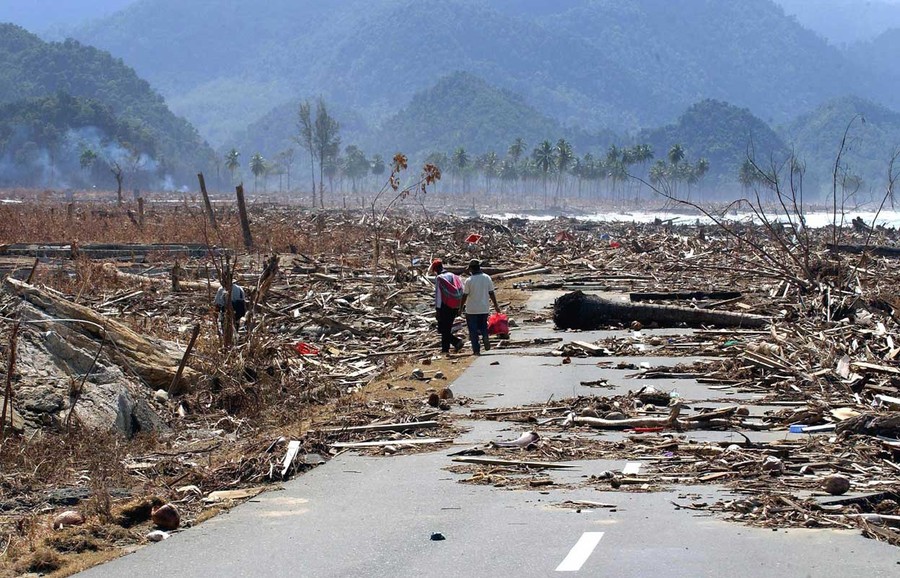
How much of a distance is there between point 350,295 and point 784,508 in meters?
18.8

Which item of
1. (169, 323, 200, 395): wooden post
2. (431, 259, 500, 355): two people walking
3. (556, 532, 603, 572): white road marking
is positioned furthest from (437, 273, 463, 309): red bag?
(556, 532, 603, 572): white road marking

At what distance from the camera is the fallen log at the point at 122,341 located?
14.7 meters

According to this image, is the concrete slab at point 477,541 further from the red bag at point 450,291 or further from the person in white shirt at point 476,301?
the red bag at point 450,291

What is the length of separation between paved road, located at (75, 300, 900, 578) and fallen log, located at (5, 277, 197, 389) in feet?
15.9

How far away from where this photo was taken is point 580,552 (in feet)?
26.2

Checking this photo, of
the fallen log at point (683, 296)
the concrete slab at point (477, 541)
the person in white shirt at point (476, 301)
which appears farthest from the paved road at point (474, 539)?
the fallen log at point (683, 296)

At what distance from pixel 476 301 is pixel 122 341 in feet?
22.5

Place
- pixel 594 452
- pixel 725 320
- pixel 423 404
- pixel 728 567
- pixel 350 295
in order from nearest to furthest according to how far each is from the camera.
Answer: pixel 728 567 < pixel 594 452 < pixel 423 404 < pixel 725 320 < pixel 350 295

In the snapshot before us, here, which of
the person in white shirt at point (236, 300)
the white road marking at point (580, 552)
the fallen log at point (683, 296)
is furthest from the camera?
the fallen log at point (683, 296)

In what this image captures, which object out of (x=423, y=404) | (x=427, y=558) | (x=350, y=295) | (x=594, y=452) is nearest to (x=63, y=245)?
(x=350, y=295)

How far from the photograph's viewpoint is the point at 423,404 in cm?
1527

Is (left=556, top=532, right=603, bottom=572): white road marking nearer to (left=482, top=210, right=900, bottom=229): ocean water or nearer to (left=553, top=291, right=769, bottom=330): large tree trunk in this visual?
(left=553, top=291, right=769, bottom=330): large tree trunk

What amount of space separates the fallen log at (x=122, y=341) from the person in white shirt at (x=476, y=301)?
569 centimetres

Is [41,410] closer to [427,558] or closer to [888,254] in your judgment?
[427,558]
